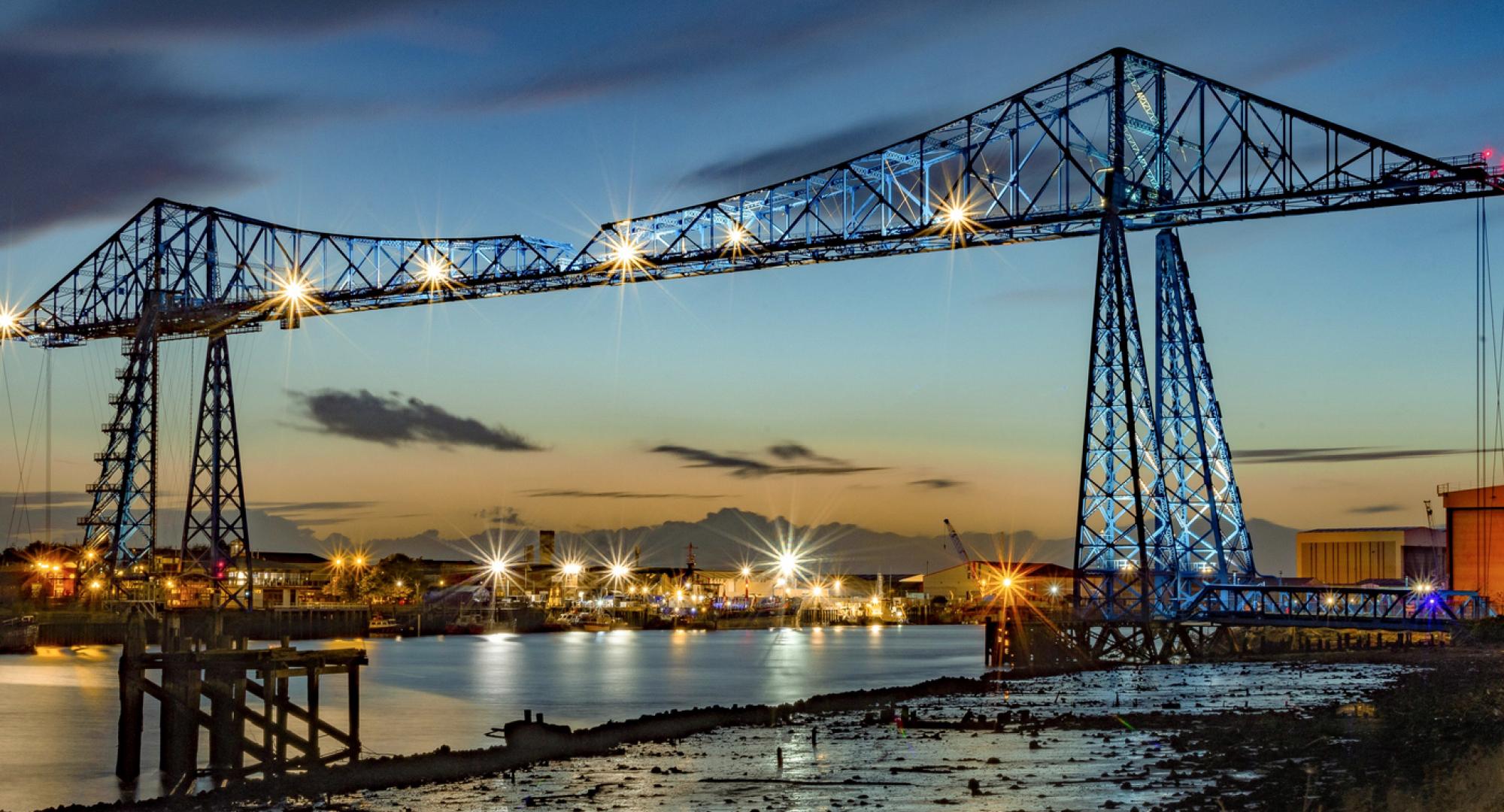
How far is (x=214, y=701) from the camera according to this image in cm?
3578

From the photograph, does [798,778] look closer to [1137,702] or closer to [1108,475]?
[1137,702]

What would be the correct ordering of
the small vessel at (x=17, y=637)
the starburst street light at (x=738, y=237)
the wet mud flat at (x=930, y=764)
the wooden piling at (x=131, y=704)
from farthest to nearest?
1. the small vessel at (x=17, y=637)
2. the starburst street light at (x=738, y=237)
3. the wooden piling at (x=131, y=704)
4. the wet mud flat at (x=930, y=764)

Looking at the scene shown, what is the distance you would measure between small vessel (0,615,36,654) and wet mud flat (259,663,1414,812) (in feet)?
238

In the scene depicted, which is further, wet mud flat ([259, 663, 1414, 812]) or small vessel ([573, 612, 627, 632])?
small vessel ([573, 612, 627, 632])

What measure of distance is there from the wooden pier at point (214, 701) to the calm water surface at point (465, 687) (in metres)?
0.93

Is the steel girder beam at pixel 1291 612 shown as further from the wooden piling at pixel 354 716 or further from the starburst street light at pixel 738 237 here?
the wooden piling at pixel 354 716

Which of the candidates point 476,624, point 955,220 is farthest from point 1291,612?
point 476,624

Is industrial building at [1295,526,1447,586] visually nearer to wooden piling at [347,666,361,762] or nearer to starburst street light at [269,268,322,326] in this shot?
starburst street light at [269,268,322,326]

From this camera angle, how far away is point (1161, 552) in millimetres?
57188

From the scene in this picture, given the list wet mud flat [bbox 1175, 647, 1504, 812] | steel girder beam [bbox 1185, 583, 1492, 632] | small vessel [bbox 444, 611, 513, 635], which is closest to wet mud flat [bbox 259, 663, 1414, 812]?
wet mud flat [bbox 1175, 647, 1504, 812]

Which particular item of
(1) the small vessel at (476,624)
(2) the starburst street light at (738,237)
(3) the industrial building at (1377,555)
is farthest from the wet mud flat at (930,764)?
(1) the small vessel at (476,624)

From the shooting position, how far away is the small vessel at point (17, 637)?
98.5 metres

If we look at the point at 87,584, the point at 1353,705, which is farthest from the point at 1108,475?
the point at 87,584

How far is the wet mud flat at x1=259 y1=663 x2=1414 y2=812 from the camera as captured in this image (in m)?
25.6
